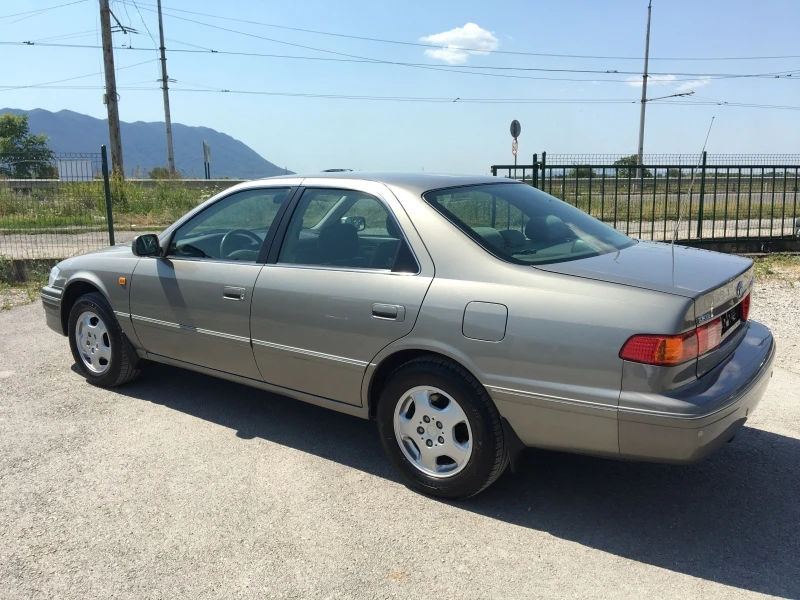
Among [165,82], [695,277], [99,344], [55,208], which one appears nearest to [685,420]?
[695,277]

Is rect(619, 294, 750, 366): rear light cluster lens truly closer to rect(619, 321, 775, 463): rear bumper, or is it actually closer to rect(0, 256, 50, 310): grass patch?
rect(619, 321, 775, 463): rear bumper

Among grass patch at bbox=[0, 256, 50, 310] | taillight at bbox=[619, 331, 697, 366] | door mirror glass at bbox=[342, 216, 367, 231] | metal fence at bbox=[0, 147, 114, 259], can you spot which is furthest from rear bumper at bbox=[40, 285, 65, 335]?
metal fence at bbox=[0, 147, 114, 259]

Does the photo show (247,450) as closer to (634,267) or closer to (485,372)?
(485,372)

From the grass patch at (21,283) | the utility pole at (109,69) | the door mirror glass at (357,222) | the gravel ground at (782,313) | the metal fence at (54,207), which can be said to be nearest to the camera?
the door mirror glass at (357,222)

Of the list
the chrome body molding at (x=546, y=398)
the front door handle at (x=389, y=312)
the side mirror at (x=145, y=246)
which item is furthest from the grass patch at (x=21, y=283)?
the chrome body molding at (x=546, y=398)

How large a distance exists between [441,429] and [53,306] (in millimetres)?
3611

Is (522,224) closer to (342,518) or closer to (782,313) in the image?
(342,518)

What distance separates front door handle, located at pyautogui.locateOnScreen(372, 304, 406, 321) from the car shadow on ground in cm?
96

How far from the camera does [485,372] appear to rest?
3062 millimetres

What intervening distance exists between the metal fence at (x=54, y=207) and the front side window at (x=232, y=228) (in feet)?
21.0

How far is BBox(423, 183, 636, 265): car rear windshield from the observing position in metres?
3.37

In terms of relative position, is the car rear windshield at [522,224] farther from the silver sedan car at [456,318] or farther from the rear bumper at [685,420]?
the rear bumper at [685,420]

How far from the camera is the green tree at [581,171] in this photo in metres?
10.8

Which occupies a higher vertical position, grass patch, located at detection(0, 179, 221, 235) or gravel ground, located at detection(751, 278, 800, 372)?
grass patch, located at detection(0, 179, 221, 235)
